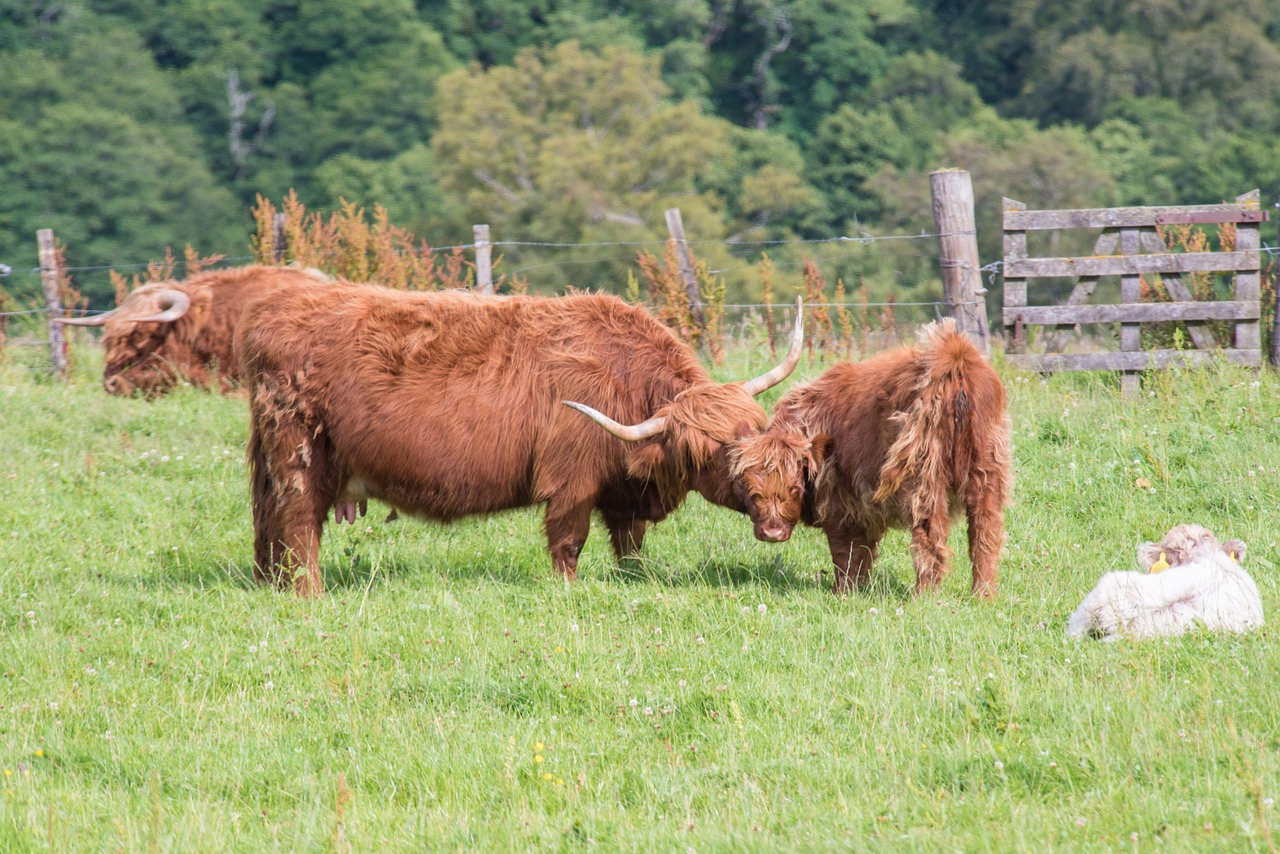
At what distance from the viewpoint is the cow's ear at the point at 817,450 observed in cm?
661

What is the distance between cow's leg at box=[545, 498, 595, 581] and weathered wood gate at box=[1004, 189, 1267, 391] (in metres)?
5.14

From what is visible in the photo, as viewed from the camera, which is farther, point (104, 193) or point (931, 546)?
point (104, 193)

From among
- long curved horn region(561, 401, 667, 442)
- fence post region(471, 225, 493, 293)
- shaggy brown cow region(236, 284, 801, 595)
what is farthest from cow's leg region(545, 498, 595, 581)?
fence post region(471, 225, 493, 293)

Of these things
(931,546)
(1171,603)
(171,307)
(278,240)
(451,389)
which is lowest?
(1171,603)

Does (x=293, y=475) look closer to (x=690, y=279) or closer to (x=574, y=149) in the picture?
(x=690, y=279)

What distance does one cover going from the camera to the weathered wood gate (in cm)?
1064

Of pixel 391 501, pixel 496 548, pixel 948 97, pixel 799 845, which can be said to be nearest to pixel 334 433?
pixel 391 501

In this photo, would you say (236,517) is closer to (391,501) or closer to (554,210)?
(391,501)

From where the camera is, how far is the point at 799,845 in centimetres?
381

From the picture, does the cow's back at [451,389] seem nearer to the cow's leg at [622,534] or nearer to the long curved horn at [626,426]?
the long curved horn at [626,426]

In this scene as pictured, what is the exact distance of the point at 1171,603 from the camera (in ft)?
17.7

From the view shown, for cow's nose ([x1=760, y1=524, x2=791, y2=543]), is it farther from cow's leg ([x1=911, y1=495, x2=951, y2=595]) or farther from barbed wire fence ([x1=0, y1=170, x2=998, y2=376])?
barbed wire fence ([x1=0, y1=170, x2=998, y2=376])

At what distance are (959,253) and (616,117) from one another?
31111 millimetres

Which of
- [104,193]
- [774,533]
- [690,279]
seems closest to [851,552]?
[774,533]
